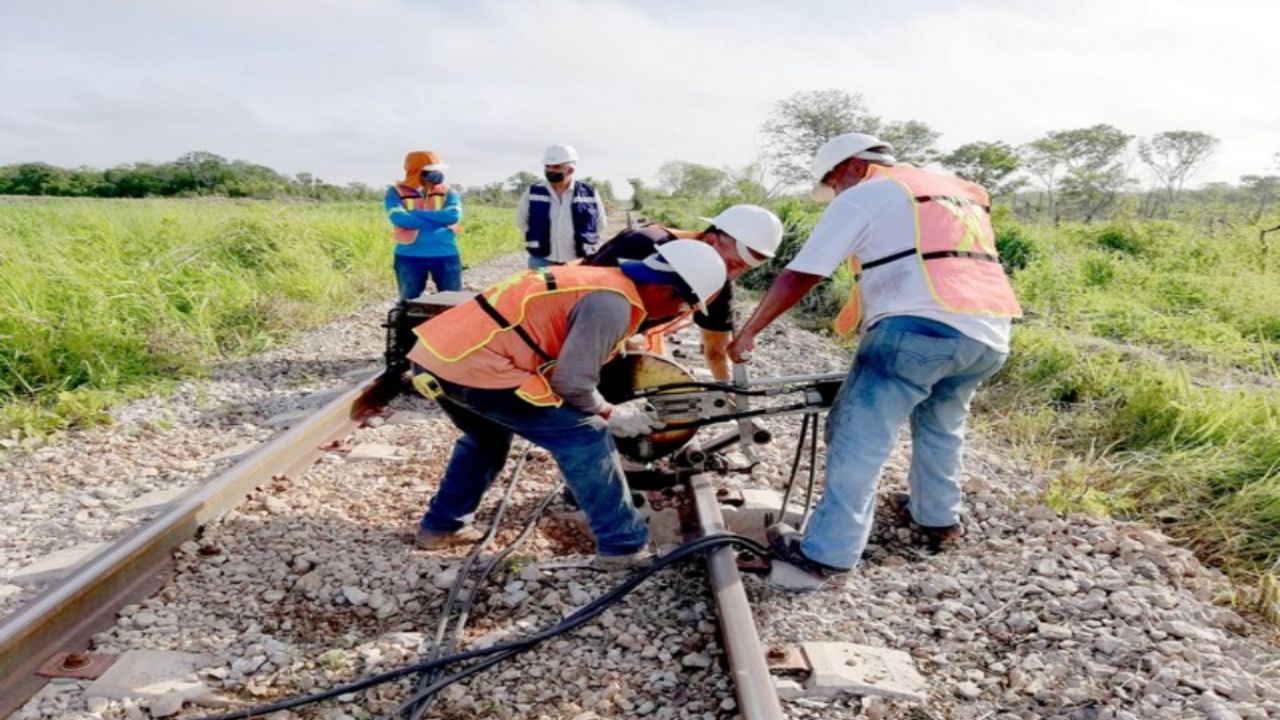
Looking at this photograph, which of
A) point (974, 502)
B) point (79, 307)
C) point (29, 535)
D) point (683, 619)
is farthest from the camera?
point (79, 307)

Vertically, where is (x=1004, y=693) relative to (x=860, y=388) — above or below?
below

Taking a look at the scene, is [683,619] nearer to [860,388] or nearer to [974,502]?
[860,388]

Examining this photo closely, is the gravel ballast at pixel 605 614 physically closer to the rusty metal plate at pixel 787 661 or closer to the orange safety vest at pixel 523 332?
the rusty metal plate at pixel 787 661

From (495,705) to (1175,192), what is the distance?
54548 millimetres

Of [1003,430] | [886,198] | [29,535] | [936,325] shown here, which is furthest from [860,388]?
[29,535]

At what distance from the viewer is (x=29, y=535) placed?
11.8ft

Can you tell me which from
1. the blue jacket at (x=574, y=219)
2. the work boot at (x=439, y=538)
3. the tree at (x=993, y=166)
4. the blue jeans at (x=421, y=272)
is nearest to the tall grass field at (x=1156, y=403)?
the work boot at (x=439, y=538)

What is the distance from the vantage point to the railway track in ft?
8.33

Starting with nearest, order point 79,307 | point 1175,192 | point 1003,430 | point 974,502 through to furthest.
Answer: point 974,502 < point 1003,430 < point 79,307 < point 1175,192

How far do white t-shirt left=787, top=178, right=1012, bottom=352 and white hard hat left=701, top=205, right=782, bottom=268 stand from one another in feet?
0.54

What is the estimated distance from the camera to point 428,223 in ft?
22.5

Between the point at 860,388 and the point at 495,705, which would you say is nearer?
the point at 495,705

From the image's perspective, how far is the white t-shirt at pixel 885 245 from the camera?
328 centimetres

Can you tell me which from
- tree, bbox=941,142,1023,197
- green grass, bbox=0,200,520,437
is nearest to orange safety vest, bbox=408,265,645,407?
green grass, bbox=0,200,520,437
